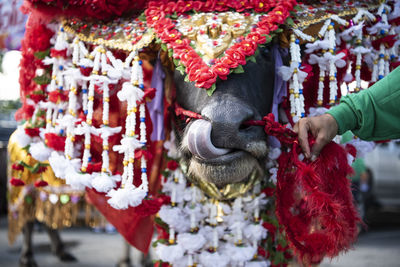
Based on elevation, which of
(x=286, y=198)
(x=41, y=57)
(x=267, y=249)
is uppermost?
(x=41, y=57)

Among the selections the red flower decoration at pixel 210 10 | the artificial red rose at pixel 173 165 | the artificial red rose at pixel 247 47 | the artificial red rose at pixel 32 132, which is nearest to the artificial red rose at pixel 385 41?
the red flower decoration at pixel 210 10

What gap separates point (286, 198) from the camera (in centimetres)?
172

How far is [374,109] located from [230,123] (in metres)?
0.53

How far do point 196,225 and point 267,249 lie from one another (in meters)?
0.43

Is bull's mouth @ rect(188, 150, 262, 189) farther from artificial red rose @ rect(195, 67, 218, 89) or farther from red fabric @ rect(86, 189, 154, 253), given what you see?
red fabric @ rect(86, 189, 154, 253)

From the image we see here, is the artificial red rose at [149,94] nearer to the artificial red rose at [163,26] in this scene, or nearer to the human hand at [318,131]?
the artificial red rose at [163,26]

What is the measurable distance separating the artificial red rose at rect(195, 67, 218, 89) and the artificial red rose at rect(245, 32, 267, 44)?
25cm

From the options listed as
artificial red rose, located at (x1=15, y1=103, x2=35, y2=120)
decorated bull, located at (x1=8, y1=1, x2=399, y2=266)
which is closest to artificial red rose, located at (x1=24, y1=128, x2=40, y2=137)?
decorated bull, located at (x1=8, y1=1, x2=399, y2=266)

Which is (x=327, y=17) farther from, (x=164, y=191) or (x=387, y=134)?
(x=164, y=191)

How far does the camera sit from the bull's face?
65.0 inches

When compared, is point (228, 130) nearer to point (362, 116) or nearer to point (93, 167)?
point (362, 116)

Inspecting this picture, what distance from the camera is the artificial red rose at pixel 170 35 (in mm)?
1898

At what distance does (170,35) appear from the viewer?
1.91m

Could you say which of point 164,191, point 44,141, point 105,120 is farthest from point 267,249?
point 44,141
